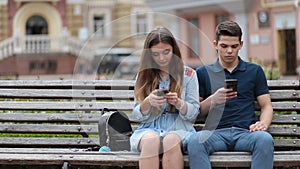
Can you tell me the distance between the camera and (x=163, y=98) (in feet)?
13.8

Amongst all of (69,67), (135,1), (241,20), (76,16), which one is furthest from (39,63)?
(241,20)

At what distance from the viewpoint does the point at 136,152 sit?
4266mm

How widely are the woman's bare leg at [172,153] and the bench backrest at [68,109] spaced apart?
2.52ft

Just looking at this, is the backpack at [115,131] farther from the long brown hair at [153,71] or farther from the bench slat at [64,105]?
the bench slat at [64,105]

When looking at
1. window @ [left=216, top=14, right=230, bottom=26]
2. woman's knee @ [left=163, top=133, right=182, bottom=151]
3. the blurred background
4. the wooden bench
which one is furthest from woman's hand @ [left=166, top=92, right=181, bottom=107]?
window @ [left=216, top=14, right=230, bottom=26]

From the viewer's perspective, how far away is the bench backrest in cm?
492

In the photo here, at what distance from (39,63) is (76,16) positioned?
363cm

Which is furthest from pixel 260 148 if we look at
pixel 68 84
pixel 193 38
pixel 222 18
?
pixel 222 18

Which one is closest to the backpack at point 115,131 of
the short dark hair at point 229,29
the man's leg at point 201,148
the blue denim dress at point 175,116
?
the blue denim dress at point 175,116

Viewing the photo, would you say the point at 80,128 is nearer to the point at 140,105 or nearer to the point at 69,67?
the point at 140,105

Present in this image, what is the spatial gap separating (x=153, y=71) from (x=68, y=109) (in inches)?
42.5

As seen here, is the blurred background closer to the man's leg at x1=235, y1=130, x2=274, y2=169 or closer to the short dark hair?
the short dark hair

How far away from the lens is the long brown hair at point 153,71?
14.1ft

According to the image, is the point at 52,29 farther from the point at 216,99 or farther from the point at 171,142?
the point at 171,142
